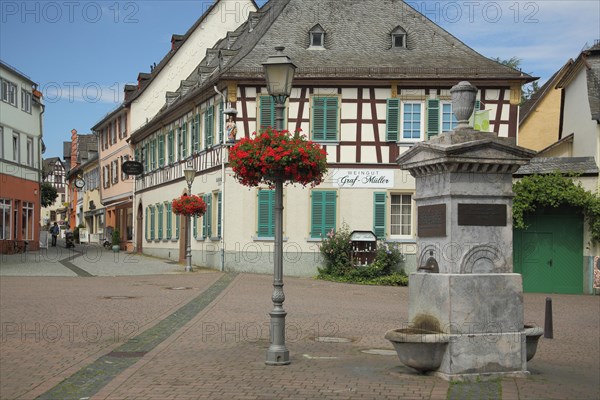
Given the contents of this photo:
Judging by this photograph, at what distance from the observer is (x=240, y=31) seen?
37500 mm

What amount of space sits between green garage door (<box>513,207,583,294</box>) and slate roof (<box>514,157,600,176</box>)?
1.18 metres

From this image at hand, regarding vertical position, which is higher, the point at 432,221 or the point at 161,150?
the point at 161,150

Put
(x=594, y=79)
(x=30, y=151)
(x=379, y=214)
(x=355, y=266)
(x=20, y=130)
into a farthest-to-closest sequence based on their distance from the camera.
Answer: (x=30, y=151)
(x=20, y=130)
(x=379, y=214)
(x=594, y=79)
(x=355, y=266)

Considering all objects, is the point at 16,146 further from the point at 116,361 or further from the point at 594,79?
the point at 116,361

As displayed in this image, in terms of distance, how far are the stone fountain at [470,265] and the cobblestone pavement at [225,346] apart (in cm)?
35

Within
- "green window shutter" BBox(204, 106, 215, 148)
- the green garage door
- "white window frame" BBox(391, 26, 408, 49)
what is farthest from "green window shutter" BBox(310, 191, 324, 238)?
the green garage door

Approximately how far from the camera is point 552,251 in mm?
25203

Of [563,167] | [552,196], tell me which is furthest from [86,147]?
[552,196]

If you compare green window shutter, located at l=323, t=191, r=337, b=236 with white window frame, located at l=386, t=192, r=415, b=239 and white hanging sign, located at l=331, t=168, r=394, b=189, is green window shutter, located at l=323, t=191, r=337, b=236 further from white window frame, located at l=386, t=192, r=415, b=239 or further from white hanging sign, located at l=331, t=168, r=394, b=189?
white window frame, located at l=386, t=192, r=415, b=239

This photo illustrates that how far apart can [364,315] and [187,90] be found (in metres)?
23.5

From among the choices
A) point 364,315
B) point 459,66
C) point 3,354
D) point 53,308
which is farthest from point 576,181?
point 3,354

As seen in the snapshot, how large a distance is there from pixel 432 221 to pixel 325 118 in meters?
19.3

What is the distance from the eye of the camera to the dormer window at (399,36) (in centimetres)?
3079

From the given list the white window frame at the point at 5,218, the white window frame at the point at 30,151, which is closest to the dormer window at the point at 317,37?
the white window frame at the point at 5,218
